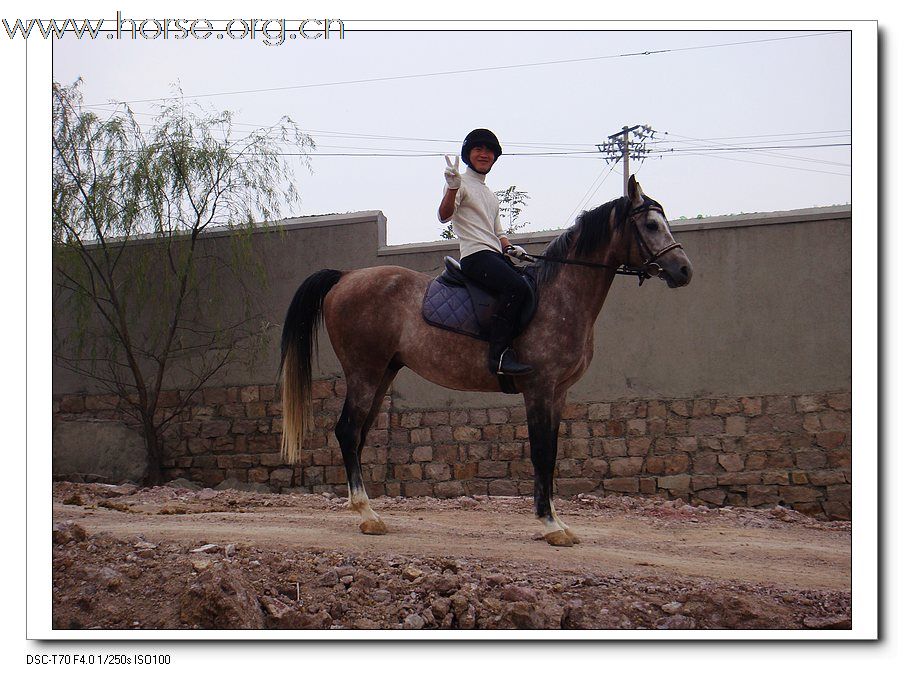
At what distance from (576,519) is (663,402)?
1.96 meters

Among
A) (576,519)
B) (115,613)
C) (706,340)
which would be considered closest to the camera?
(115,613)

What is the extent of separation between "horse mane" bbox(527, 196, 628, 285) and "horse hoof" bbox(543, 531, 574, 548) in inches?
57.7

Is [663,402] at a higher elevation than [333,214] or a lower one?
lower

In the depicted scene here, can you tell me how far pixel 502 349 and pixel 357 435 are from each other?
1.09 meters

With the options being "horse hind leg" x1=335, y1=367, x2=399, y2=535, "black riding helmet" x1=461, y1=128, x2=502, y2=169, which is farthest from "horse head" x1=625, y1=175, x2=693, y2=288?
"horse hind leg" x1=335, y1=367, x2=399, y2=535

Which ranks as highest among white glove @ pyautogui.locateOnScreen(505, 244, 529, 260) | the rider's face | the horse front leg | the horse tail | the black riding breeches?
the rider's face

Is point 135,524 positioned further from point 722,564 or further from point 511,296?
point 722,564

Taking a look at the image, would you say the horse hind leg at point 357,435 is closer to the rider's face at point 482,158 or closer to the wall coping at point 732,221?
the rider's face at point 482,158

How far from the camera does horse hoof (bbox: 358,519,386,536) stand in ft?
15.5

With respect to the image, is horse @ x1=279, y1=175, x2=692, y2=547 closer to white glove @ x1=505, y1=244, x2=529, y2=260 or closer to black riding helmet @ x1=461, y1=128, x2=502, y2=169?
white glove @ x1=505, y1=244, x2=529, y2=260

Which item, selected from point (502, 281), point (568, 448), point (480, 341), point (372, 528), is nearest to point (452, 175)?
point (502, 281)

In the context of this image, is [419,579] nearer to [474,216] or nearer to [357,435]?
[357,435]

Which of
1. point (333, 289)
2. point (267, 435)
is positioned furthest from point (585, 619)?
point (267, 435)
